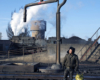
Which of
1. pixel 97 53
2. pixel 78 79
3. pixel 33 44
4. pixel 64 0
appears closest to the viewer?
pixel 78 79

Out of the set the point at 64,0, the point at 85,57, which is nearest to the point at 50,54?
the point at 85,57

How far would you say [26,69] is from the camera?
10031 mm

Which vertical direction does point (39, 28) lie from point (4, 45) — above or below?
above

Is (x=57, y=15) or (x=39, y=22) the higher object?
(x=39, y=22)

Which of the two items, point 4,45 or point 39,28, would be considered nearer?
point 4,45

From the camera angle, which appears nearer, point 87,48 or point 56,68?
point 56,68

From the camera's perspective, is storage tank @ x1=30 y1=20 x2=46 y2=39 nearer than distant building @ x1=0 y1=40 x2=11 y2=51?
No

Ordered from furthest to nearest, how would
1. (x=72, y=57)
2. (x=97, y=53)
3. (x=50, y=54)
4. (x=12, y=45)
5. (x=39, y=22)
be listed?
(x=39, y=22) < (x=12, y=45) < (x=50, y=54) < (x=97, y=53) < (x=72, y=57)

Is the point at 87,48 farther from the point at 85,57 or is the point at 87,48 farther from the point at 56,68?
the point at 56,68

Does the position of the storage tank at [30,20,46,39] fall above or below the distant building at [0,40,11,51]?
above

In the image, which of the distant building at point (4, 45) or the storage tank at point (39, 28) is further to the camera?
the storage tank at point (39, 28)

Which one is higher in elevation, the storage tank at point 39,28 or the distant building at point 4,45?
the storage tank at point 39,28

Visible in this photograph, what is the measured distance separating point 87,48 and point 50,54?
5.35 m

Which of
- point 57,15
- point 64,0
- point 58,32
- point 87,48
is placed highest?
point 64,0
